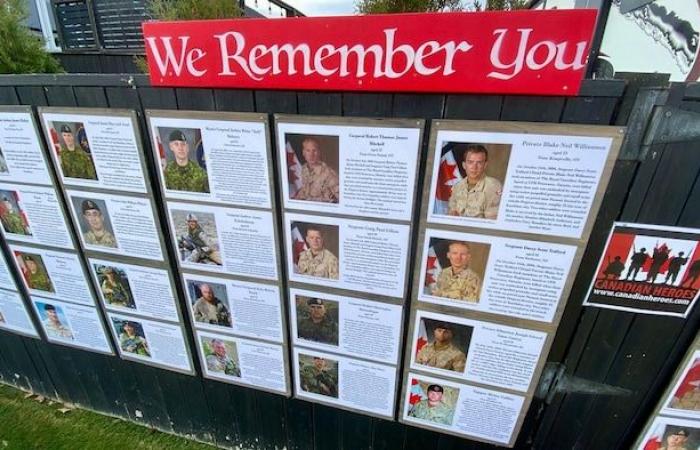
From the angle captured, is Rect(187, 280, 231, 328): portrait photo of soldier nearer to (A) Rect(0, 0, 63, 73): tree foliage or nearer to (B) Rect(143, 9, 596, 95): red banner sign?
(B) Rect(143, 9, 596, 95): red banner sign

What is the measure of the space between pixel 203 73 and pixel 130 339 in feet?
6.47

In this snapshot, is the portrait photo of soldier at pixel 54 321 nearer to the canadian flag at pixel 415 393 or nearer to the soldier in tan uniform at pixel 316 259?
the soldier in tan uniform at pixel 316 259

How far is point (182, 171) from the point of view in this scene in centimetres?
180

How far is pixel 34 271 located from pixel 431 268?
8.99 feet

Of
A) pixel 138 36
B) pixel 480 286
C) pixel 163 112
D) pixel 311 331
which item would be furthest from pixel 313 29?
pixel 138 36

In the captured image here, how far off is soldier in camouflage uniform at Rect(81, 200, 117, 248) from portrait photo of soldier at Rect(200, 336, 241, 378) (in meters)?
0.84

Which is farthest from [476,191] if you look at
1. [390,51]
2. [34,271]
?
[34,271]

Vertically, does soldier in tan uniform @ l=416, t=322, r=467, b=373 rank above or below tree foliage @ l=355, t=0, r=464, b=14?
below

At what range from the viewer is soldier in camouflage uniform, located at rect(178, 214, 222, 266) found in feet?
6.32

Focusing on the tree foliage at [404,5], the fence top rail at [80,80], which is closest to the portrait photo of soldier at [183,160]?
the fence top rail at [80,80]

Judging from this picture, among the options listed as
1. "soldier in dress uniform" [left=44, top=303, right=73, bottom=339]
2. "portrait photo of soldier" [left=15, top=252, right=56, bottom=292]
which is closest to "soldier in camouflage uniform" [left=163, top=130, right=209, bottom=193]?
"portrait photo of soldier" [left=15, top=252, right=56, bottom=292]

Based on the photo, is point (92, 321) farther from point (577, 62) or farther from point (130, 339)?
point (577, 62)

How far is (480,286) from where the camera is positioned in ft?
5.41

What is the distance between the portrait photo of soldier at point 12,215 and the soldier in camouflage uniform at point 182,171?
1206mm
